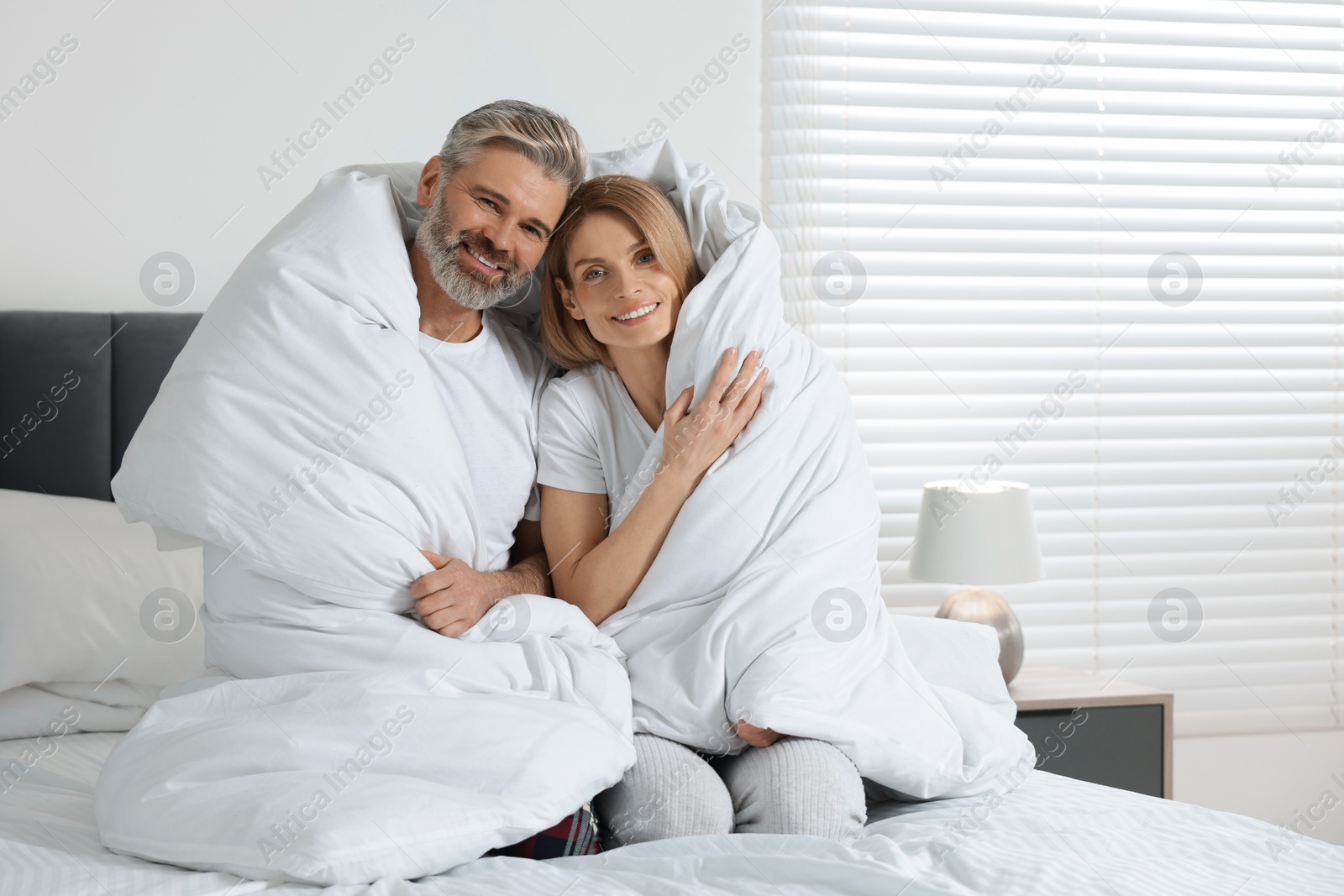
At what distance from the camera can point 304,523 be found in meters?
1.27

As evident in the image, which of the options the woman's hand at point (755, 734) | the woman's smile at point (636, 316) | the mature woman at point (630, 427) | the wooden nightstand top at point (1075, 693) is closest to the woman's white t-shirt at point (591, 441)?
the mature woman at point (630, 427)

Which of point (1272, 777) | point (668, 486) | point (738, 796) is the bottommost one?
point (1272, 777)

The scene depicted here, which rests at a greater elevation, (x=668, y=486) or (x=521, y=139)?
(x=521, y=139)

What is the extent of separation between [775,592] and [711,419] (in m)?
0.26

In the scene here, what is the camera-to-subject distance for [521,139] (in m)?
1.49

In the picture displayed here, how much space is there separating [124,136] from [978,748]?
196 centimetres

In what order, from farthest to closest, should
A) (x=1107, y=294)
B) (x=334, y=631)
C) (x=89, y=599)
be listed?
(x=1107, y=294)
(x=89, y=599)
(x=334, y=631)

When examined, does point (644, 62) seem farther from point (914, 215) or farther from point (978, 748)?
point (978, 748)

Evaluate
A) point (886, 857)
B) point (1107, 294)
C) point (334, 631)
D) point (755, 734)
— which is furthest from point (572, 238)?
point (1107, 294)

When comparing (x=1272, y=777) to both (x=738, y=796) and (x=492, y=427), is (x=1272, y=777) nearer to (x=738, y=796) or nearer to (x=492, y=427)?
(x=738, y=796)

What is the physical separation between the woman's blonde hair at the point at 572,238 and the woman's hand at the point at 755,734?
1.96 feet

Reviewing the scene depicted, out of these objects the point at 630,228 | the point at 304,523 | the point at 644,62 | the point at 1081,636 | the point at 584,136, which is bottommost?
the point at 1081,636

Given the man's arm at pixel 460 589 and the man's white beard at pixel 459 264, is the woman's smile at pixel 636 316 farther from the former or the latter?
the man's arm at pixel 460 589

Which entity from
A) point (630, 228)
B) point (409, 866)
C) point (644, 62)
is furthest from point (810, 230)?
point (409, 866)
